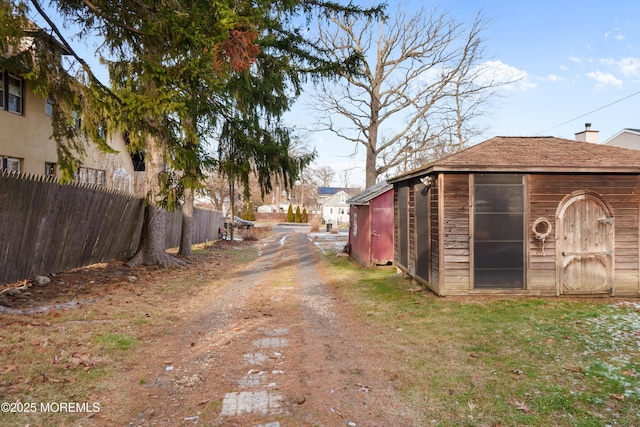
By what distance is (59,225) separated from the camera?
8.70 meters

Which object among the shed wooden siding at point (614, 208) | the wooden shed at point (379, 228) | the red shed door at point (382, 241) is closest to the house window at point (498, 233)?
the shed wooden siding at point (614, 208)

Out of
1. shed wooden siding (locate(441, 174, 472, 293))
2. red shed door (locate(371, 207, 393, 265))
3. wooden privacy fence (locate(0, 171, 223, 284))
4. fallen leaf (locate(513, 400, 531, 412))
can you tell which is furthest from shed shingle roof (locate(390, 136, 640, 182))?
wooden privacy fence (locate(0, 171, 223, 284))

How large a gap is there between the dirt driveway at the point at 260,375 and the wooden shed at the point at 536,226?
304 cm

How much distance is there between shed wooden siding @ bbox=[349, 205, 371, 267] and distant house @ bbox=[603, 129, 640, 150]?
19.3 meters

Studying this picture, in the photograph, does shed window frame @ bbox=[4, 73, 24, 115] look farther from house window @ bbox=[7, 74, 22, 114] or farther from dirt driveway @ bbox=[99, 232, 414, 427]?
dirt driveway @ bbox=[99, 232, 414, 427]

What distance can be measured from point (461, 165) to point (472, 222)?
1.26 metres

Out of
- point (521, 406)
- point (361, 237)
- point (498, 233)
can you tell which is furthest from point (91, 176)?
point (521, 406)

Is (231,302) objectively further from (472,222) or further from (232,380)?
(472,222)

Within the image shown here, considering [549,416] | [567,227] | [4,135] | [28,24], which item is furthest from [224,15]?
[4,135]

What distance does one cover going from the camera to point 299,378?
4312 mm

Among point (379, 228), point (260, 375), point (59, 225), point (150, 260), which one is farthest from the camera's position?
point (379, 228)

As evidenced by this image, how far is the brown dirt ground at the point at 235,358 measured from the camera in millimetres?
3541

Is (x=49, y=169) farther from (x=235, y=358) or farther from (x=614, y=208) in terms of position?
(x=614, y=208)

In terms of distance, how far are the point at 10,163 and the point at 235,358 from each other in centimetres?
1297
